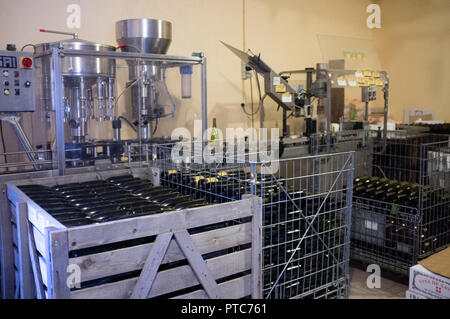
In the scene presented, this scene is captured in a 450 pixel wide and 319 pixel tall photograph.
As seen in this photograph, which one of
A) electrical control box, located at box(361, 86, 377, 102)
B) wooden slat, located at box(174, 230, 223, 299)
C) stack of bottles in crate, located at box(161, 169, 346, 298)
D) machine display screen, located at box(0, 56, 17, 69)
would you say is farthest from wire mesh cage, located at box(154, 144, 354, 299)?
electrical control box, located at box(361, 86, 377, 102)

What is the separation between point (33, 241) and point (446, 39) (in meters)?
5.55

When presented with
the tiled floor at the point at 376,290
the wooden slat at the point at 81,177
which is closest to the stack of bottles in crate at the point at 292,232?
the wooden slat at the point at 81,177

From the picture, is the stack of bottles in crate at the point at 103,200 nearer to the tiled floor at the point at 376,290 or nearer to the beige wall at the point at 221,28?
the beige wall at the point at 221,28

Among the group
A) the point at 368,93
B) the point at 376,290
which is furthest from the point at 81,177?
the point at 368,93

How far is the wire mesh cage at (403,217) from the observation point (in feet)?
10.3

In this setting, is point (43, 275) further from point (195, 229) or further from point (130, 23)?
point (130, 23)

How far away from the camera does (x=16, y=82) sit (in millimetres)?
2891

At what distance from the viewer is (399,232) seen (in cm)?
323

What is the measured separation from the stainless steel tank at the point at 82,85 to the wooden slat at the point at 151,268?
1.57 meters

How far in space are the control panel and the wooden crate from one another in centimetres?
99

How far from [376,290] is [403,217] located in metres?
0.56

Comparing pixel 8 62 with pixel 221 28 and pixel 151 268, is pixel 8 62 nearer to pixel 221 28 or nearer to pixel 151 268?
pixel 151 268

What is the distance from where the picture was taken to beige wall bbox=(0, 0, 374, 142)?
11.4ft

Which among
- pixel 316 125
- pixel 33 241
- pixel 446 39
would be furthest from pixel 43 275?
pixel 446 39
